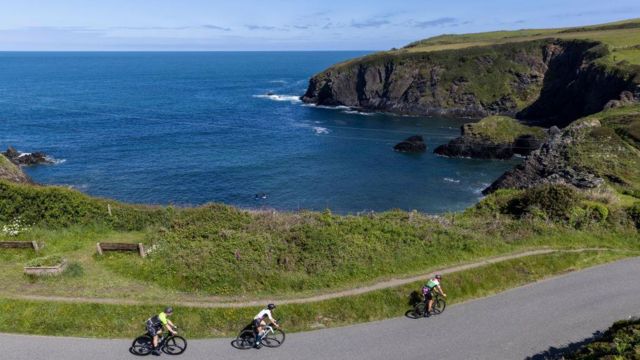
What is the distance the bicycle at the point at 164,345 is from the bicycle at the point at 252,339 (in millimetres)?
1982

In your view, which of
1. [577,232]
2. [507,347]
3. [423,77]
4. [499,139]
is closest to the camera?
[507,347]

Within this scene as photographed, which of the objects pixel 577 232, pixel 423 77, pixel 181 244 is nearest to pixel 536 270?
pixel 577 232

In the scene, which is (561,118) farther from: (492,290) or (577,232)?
Answer: (492,290)

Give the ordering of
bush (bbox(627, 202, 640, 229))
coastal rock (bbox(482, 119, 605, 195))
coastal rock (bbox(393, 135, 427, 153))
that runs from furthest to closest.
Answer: coastal rock (bbox(393, 135, 427, 153)), coastal rock (bbox(482, 119, 605, 195)), bush (bbox(627, 202, 640, 229))

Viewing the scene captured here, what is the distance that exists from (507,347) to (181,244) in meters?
16.3

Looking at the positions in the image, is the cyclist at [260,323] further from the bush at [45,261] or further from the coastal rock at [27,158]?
the coastal rock at [27,158]

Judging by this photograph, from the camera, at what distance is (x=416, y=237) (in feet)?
87.2

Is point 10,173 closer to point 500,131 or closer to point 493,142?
point 493,142

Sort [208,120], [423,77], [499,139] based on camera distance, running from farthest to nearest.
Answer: [423,77], [208,120], [499,139]

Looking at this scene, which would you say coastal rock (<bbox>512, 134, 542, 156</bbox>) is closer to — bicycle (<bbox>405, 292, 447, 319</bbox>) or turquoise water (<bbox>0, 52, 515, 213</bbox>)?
turquoise water (<bbox>0, 52, 515, 213</bbox>)

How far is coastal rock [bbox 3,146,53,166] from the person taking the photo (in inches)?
2793

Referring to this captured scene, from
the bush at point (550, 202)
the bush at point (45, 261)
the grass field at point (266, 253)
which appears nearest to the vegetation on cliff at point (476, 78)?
the bush at point (550, 202)

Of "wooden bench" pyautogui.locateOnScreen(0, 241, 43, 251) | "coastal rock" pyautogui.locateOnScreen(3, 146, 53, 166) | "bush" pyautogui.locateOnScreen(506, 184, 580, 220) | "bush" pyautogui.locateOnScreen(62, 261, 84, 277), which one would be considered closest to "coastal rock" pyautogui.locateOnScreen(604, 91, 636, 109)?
"bush" pyautogui.locateOnScreen(506, 184, 580, 220)

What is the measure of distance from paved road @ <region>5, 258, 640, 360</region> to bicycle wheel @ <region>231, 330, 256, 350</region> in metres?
0.23
